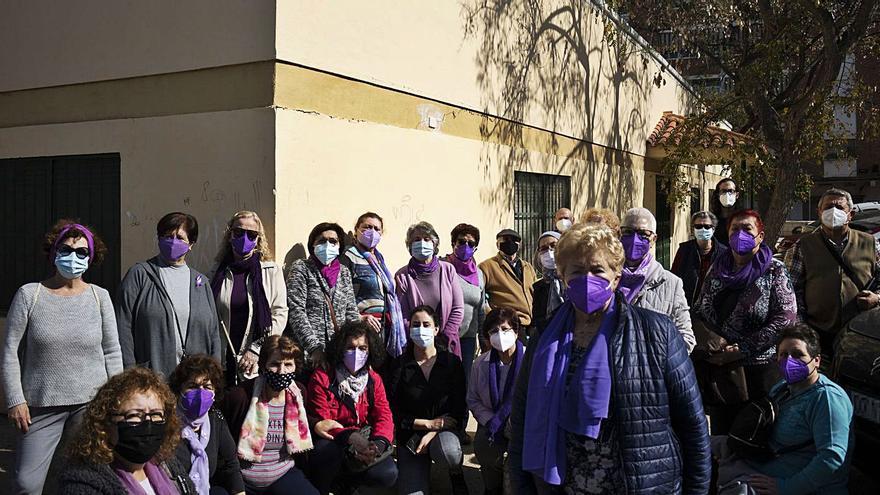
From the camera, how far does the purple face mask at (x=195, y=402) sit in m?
3.90

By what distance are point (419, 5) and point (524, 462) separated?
219 inches

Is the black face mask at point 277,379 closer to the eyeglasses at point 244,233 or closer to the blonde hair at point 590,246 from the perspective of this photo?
the eyeglasses at point 244,233

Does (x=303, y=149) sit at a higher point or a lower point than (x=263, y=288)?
higher

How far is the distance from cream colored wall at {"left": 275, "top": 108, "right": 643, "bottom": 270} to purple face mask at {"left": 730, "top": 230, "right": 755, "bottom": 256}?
9.88ft

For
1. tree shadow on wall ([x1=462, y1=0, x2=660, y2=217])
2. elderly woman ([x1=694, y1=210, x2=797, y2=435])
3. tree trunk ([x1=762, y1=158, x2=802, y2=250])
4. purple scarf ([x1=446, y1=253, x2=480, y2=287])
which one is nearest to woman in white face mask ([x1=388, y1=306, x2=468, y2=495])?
purple scarf ([x1=446, y1=253, x2=480, y2=287])

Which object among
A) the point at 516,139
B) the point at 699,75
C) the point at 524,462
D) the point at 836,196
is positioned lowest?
the point at 524,462

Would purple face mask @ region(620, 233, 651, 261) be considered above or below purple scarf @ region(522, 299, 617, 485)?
above

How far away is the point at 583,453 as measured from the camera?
2783 mm

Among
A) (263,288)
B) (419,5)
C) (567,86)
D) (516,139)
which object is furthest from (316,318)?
(567,86)

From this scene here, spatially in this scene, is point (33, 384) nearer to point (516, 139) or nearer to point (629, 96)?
point (516, 139)

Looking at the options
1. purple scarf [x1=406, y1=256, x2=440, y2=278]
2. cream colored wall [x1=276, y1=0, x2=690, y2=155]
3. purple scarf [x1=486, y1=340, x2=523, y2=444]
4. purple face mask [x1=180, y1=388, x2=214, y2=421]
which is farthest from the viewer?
cream colored wall [x1=276, y1=0, x2=690, y2=155]

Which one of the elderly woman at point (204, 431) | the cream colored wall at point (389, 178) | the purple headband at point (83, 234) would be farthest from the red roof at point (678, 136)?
the purple headband at point (83, 234)

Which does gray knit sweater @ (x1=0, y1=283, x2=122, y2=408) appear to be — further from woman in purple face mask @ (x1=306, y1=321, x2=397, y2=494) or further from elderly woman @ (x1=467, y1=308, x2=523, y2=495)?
elderly woman @ (x1=467, y1=308, x2=523, y2=495)

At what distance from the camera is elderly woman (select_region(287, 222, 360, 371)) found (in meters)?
5.30
